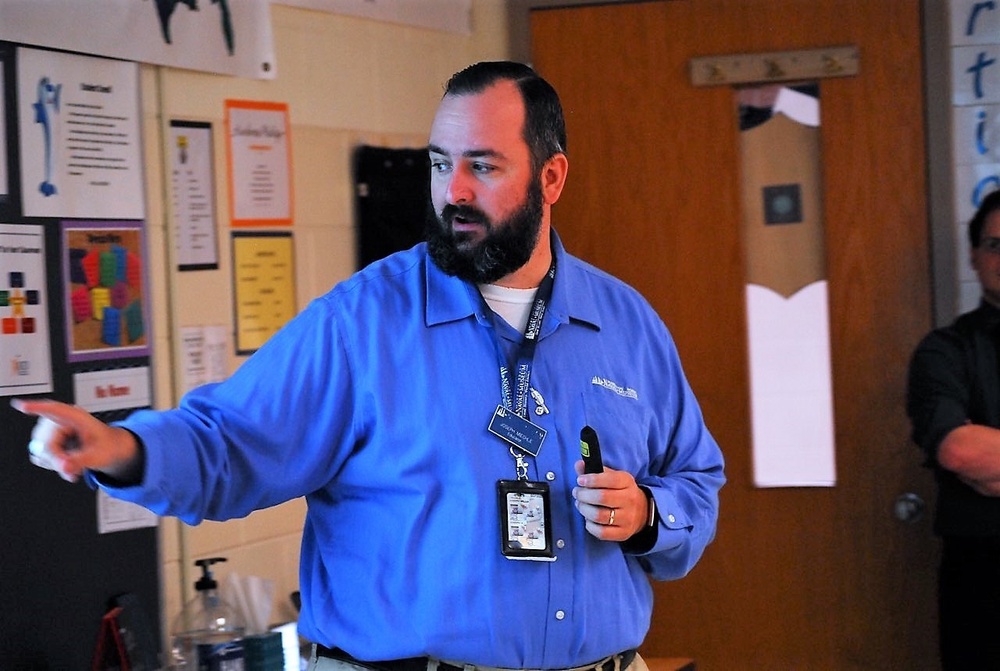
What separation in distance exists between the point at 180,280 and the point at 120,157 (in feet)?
0.96

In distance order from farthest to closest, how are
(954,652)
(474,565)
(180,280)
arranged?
(954,652), (180,280), (474,565)

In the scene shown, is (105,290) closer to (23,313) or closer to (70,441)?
(23,313)

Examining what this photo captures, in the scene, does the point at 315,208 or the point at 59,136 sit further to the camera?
the point at 315,208

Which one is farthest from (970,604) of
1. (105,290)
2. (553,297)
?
(105,290)

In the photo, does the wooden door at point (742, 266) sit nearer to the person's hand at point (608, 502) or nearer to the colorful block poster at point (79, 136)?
the colorful block poster at point (79, 136)

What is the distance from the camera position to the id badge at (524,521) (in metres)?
1.72

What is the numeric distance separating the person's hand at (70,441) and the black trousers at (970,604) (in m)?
2.14

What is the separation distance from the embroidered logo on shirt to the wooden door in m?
1.52

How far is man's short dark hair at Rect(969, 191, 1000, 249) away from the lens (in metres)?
3.04

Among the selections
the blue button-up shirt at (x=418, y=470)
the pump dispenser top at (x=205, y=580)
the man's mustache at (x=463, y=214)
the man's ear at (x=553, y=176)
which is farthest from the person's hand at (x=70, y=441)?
the pump dispenser top at (x=205, y=580)

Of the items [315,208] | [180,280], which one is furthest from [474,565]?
[315,208]

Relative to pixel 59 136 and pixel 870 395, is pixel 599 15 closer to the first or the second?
pixel 870 395

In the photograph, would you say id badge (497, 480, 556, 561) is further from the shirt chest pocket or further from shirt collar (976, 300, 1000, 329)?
shirt collar (976, 300, 1000, 329)

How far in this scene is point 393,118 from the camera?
329 centimetres
